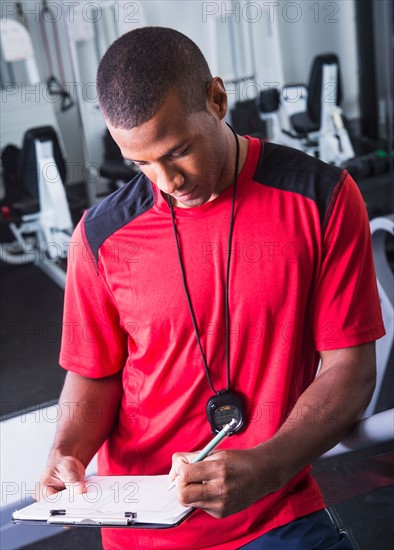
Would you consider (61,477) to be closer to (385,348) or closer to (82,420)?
(82,420)

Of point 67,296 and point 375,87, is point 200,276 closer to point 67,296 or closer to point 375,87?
point 67,296

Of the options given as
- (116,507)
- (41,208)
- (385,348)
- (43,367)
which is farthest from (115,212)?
(41,208)

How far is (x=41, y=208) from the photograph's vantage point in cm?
475

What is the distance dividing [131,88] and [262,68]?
5661mm

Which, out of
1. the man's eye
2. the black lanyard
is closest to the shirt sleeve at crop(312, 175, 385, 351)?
the black lanyard

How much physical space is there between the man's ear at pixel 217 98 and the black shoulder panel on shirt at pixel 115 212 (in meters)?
0.20

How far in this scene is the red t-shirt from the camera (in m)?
1.17

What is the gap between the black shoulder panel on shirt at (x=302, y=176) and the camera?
46.1 inches

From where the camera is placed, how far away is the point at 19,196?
489 cm

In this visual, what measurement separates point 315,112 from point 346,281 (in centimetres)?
472

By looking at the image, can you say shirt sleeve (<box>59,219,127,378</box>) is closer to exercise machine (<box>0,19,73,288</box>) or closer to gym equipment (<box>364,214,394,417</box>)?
gym equipment (<box>364,214,394,417</box>)

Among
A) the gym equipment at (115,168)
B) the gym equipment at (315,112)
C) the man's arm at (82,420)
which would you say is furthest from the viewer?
the gym equipment at (115,168)

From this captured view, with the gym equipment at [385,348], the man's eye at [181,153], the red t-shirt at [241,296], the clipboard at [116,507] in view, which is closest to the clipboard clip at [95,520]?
the clipboard at [116,507]

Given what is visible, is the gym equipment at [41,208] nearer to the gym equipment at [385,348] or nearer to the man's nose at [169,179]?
the gym equipment at [385,348]
